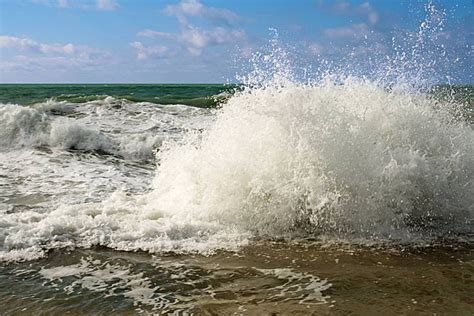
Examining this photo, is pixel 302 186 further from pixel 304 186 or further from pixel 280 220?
pixel 280 220

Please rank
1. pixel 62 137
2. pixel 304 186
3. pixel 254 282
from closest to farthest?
pixel 254 282, pixel 304 186, pixel 62 137

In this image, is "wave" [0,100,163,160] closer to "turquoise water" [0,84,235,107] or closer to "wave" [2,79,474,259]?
"turquoise water" [0,84,235,107]

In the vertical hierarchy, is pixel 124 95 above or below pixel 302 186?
above

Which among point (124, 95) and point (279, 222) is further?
point (124, 95)

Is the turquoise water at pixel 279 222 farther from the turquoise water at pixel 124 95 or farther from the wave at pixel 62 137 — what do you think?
the wave at pixel 62 137

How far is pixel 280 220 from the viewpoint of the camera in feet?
17.4

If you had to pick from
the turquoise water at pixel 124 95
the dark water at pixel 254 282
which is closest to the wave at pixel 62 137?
the turquoise water at pixel 124 95

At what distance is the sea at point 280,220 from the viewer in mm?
3650

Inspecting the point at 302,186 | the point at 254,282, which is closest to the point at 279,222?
the point at 302,186

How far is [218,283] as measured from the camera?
12.7 feet

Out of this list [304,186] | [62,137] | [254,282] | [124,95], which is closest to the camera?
[254,282]

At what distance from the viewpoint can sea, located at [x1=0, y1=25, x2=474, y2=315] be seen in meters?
3.65

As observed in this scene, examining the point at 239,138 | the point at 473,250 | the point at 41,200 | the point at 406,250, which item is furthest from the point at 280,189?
the point at 41,200

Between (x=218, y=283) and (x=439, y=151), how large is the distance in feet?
11.1
